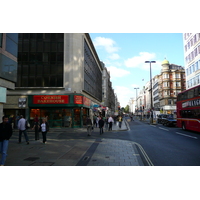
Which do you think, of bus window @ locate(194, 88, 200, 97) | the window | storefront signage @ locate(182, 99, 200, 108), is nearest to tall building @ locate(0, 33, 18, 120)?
the window

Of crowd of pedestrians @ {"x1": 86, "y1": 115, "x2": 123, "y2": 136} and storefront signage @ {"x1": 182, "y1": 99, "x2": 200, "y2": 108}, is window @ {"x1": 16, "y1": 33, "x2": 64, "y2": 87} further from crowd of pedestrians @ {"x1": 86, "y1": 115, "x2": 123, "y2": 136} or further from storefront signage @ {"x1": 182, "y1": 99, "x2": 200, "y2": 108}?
storefront signage @ {"x1": 182, "y1": 99, "x2": 200, "y2": 108}

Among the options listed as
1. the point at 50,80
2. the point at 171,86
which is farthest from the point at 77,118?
the point at 171,86

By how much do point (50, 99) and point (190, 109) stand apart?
661 inches

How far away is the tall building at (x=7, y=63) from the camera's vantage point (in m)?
12.9

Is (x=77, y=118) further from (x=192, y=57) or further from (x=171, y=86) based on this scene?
(x=171, y=86)

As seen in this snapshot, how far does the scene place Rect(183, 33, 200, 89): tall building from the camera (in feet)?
118

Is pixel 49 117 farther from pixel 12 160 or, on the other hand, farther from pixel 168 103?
pixel 168 103

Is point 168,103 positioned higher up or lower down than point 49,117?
higher up

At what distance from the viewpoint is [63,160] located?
7.45 metres

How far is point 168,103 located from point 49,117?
176 feet

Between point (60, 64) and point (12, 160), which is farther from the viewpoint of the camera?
point (60, 64)

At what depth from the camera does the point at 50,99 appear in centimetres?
2484
